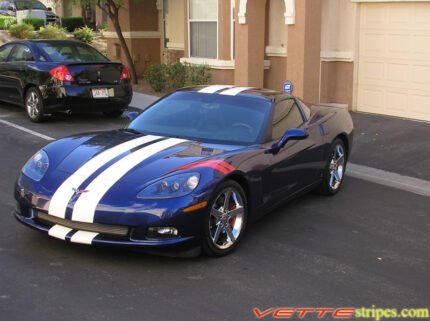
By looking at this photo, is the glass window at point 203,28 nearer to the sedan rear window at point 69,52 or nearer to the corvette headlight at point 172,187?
the sedan rear window at point 69,52

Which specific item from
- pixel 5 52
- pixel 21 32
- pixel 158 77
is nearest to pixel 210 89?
pixel 5 52

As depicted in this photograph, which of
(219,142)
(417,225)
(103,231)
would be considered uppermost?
(219,142)

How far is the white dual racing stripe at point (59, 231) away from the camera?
469 cm

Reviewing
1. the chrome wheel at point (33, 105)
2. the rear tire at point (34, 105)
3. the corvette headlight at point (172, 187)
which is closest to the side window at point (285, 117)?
the corvette headlight at point (172, 187)

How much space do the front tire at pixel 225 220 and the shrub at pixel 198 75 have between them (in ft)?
30.7

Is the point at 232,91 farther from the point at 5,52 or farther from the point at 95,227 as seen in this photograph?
the point at 5,52

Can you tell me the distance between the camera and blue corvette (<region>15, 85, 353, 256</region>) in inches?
183

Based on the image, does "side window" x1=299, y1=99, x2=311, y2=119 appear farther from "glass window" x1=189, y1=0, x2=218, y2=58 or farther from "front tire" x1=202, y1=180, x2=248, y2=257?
"glass window" x1=189, y1=0, x2=218, y2=58

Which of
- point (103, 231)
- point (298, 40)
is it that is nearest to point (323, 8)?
point (298, 40)

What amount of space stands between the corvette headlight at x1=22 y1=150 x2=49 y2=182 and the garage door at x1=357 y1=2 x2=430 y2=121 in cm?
821

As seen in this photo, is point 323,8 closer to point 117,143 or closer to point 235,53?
point 235,53

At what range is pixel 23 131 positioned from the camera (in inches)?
408

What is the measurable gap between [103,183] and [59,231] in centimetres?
50

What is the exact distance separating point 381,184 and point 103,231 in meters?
4.41
